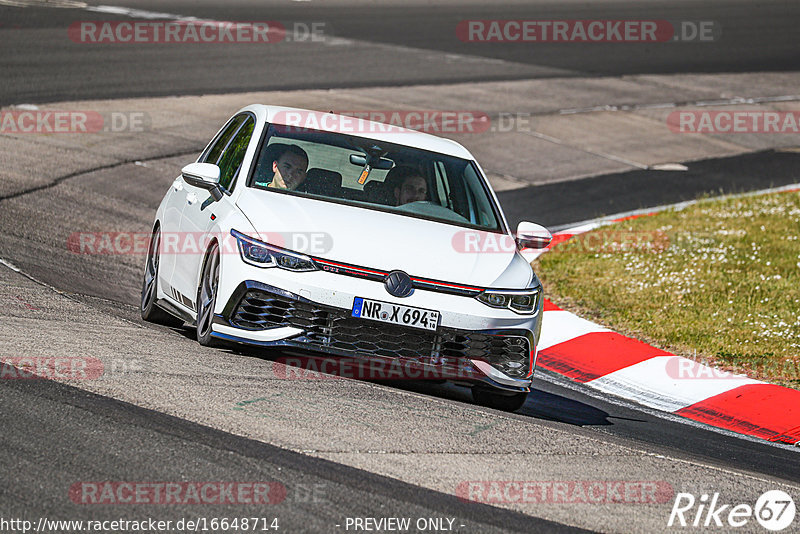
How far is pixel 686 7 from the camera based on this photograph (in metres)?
38.6

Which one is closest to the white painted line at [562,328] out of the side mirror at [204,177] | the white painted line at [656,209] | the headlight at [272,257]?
the side mirror at [204,177]

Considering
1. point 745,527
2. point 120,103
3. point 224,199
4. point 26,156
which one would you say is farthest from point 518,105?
point 745,527

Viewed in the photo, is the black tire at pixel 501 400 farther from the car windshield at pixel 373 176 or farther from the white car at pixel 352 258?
the car windshield at pixel 373 176

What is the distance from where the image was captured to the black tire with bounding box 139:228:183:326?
851cm

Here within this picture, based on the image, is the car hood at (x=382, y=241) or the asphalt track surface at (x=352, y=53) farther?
the asphalt track surface at (x=352, y=53)

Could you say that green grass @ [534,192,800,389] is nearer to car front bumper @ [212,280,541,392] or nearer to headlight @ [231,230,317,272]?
car front bumper @ [212,280,541,392]

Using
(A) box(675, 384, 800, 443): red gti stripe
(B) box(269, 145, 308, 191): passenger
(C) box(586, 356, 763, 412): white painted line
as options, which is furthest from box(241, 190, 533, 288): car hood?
(A) box(675, 384, 800, 443): red gti stripe

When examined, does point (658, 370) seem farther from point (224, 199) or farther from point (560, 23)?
point (560, 23)

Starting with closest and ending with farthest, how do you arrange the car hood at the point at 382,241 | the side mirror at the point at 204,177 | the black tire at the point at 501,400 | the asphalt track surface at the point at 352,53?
1. the car hood at the point at 382,241
2. the black tire at the point at 501,400
3. the side mirror at the point at 204,177
4. the asphalt track surface at the point at 352,53

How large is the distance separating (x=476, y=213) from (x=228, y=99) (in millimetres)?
11158

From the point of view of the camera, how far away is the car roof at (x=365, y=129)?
8.39 metres

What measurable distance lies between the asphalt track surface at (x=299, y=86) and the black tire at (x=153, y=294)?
0.51 feet

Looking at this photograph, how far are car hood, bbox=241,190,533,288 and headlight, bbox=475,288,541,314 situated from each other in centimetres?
5

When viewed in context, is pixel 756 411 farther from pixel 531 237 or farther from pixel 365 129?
pixel 365 129
